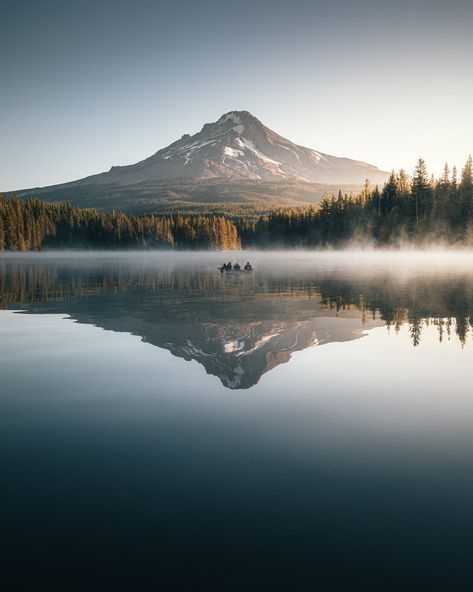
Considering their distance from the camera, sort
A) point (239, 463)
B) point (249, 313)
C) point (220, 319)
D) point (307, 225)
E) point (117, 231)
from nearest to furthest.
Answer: point (239, 463)
point (220, 319)
point (249, 313)
point (307, 225)
point (117, 231)

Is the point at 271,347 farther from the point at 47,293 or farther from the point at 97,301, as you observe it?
the point at 47,293

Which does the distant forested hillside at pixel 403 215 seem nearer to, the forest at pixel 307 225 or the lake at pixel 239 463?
the forest at pixel 307 225

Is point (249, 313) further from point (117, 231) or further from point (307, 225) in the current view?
point (117, 231)

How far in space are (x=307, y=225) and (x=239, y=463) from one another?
15365 cm

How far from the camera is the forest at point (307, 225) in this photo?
102312 millimetres

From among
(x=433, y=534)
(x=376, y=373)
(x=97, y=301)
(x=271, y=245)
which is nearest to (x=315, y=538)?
(x=433, y=534)

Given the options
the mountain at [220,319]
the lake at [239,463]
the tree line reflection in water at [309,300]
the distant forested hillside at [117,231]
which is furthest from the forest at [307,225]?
the lake at [239,463]

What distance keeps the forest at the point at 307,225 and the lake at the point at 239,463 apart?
307ft

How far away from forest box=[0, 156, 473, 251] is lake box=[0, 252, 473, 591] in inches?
3684

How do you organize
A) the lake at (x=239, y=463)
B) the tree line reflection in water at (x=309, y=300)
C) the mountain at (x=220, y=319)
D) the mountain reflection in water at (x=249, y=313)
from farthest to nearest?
the tree line reflection in water at (x=309, y=300)
the mountain reflection in water at (x=249, y=313)
the mountain at (x=220, y=319)
the lake at (x=239, y=463)

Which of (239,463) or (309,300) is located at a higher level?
(309,300)

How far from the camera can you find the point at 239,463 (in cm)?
718

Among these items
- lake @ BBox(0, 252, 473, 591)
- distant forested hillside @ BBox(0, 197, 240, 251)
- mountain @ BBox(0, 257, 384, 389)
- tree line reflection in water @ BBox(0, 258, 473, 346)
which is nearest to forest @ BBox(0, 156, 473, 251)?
distant forested hillside @ BBox(0, 197, 240, 251)

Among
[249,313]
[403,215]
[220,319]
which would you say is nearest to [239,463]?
[220,319]
